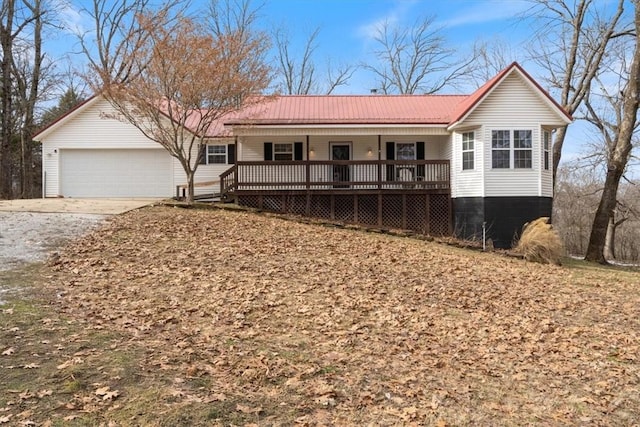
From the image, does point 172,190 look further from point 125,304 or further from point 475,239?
point 125,304

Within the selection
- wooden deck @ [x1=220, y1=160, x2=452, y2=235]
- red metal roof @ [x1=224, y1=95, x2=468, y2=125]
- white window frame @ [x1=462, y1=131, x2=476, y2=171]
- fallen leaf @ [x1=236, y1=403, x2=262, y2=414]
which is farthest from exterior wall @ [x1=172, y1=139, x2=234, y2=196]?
fallen leaf @ [x1=236, y1=403, x2=262, y2=414]

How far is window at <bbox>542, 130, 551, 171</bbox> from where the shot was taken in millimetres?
17594

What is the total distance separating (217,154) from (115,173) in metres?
4.64

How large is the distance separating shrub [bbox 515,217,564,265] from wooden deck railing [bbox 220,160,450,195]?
393 centimetres

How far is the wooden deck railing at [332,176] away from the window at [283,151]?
6.18 ft

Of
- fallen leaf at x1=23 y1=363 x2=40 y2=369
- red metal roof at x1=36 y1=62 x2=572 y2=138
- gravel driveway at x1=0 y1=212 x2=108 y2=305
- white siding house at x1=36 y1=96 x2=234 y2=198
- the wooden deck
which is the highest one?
red metal roof at x1=36 y1=62 x2=572 y2=138

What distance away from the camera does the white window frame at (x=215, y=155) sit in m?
21.3

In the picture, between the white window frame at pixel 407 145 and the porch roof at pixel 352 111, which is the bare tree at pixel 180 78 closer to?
the porch roof at pixel 352 111

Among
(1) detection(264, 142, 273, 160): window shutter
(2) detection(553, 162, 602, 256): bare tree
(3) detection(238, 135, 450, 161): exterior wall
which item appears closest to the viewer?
(3) detection(238, 135, 450, 161): exterior wall

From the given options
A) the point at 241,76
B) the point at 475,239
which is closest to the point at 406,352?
the point at 475,239

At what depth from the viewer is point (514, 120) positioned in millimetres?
16969

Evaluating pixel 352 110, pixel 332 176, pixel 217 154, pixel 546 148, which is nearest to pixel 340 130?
pixel 332 176

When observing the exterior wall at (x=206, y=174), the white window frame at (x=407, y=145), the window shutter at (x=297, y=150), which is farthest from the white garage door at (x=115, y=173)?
the white window frame at (x=407, y=145)

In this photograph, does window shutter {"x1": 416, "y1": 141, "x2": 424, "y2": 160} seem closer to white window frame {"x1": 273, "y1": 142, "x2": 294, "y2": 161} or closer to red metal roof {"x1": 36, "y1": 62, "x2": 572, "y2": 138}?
red metal roof {"x1": 36, "y1": 62, "x2": 572, "y2": 138}
